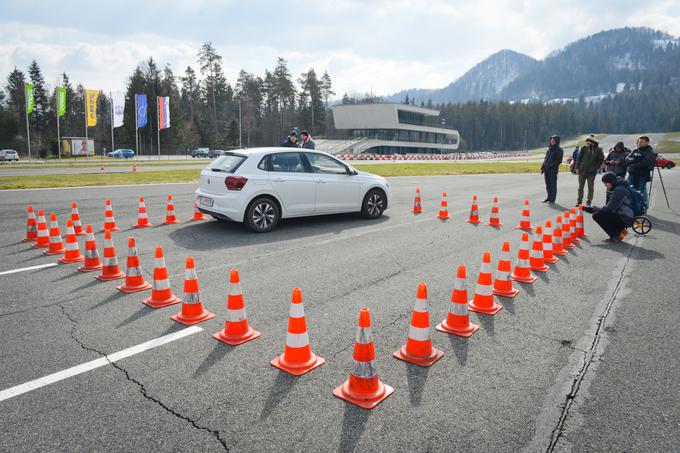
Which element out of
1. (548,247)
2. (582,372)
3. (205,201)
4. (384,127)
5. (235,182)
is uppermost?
(384,127)

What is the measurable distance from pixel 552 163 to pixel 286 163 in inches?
365

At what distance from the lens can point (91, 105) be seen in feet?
156

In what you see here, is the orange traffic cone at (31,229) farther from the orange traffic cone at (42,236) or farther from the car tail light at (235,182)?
the car tail light at (235,182)

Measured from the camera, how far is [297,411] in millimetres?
3010

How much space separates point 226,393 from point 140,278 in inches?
111

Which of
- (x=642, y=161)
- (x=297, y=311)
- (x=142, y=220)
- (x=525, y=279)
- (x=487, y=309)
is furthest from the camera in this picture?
(x=642, y=161)

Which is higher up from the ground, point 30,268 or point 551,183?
point 551,183

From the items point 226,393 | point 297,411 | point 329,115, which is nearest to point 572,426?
point 297,411

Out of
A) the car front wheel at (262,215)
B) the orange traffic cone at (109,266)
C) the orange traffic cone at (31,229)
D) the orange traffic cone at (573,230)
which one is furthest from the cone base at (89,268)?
the orange traffic cone at (573,230)

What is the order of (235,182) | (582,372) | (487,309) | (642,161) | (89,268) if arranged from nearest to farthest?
(582,372)
(487,309)
(89,268)
(235,182)
(642,161)

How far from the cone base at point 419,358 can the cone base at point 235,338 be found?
1.32 meters

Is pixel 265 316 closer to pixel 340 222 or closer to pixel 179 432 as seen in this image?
pixel 179 432

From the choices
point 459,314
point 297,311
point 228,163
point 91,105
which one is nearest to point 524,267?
point 459,314

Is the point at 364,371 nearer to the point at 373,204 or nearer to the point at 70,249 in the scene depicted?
the point at 70,249
